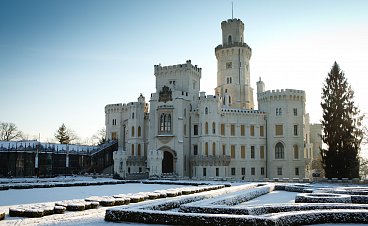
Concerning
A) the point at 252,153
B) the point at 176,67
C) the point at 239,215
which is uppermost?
the point at 176,67

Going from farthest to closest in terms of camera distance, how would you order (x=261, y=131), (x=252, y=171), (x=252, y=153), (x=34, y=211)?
1. (x=261, y=131)
2. (x=252, y=153)
3. (x=252, y=171)
4. (x=34, y=211)

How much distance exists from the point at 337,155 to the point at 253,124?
15.7 m

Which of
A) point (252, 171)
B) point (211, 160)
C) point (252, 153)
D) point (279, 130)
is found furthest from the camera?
point (252, 153)

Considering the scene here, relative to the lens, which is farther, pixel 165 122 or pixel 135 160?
pixel 135 160

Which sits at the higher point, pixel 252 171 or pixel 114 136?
pixel 114 136

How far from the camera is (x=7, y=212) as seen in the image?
17391 millimetres

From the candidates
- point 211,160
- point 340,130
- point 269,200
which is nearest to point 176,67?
point 211,160

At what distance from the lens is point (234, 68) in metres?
64.4

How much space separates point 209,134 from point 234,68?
15806mm

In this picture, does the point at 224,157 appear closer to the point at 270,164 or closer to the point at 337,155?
the point at 270,164

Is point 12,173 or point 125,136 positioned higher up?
point 125,136

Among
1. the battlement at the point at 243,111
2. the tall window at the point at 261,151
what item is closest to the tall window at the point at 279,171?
the tall window at the point at 261,151

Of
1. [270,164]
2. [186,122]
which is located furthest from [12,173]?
[270,164]

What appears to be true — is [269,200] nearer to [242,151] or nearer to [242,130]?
[242,151]
